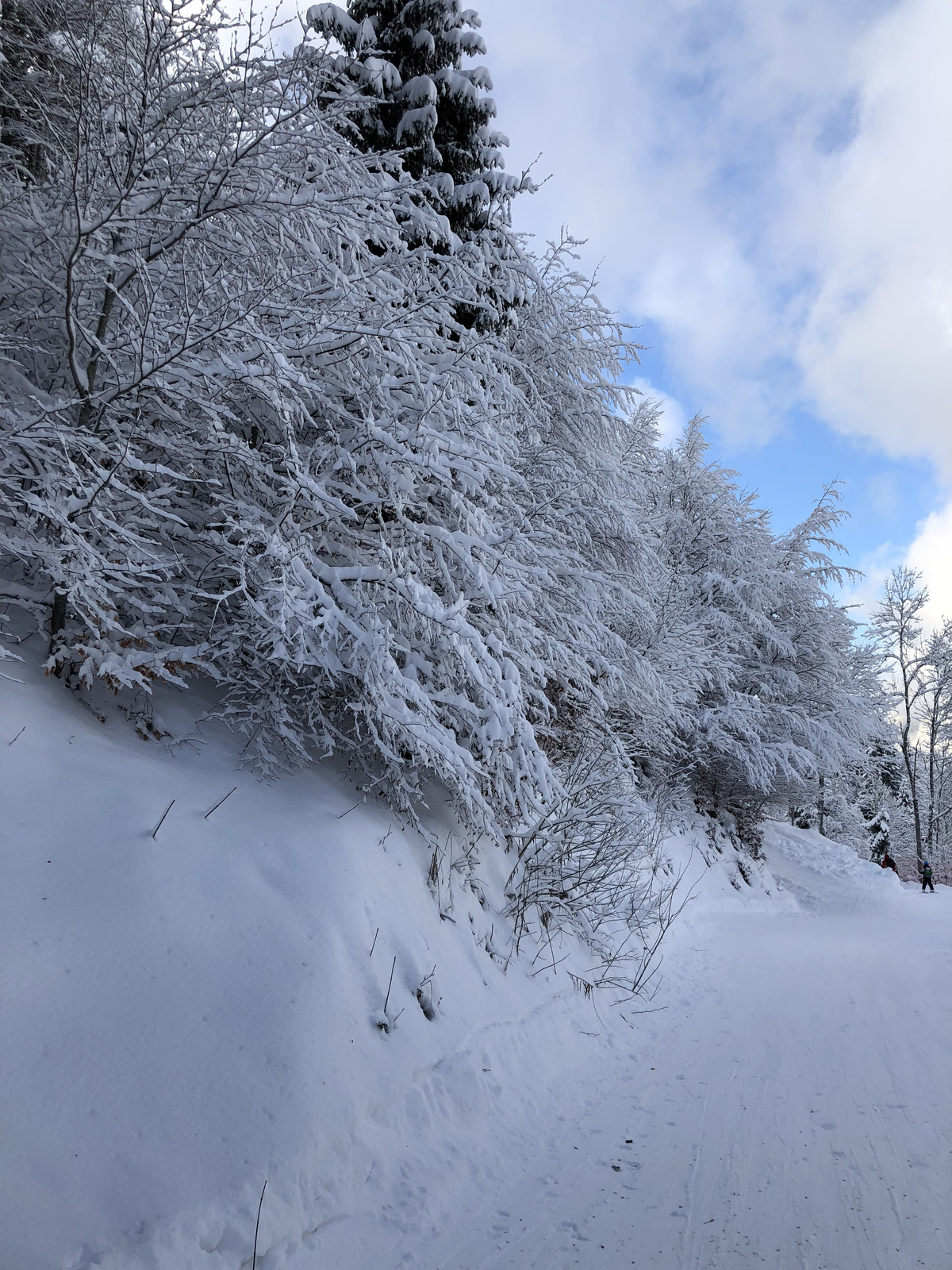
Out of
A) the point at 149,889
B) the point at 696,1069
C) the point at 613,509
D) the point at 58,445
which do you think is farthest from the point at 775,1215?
the point at 613,509

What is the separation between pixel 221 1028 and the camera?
3.21 meters

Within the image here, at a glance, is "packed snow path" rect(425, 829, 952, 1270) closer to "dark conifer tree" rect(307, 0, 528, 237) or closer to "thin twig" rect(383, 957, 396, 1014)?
"thin twig" rect(383, 957, 396, 1014)

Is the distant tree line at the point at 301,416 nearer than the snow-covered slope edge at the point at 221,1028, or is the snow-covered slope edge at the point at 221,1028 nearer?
the snow-covered slope edge at the point at 221,1028

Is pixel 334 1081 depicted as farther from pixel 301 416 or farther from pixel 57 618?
pixel 301 416

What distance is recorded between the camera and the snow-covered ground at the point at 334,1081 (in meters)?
2.69

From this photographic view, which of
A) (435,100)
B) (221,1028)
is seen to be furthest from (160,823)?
(435,100)

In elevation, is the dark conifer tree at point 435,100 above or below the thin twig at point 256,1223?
above

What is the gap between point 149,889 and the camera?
3.54m

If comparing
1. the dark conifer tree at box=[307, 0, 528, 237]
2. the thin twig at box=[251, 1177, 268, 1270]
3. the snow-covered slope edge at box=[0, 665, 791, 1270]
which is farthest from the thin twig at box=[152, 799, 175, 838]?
the dark conifer tree at box=[307, 0, 528, 237]

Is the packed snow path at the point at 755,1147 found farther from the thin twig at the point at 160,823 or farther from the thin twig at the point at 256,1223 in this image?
the thin twig at the point at 160,823

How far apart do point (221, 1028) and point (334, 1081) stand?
641 millimetres

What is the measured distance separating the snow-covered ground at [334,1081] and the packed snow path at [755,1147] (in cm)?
2

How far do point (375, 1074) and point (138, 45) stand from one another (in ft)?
21.5

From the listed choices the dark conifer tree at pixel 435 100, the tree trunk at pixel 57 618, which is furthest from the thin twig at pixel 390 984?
the dark conifer tree at pixel 435 100
